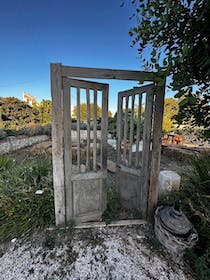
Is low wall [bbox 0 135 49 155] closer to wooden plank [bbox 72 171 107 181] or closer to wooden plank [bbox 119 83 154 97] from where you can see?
wooden plank [bbox 72 171 107 181]

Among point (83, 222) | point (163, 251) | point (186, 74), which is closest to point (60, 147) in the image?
point (83, 222)

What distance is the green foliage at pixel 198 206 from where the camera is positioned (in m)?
1.24

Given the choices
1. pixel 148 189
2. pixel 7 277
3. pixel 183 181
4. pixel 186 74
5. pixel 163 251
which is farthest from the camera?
pixel 183 181

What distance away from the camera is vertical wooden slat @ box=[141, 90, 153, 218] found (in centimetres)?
159

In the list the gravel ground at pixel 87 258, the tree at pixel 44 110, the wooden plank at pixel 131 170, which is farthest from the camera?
the tree at pixel 44 110

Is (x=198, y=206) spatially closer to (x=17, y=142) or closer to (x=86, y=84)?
(x=86, y=84)

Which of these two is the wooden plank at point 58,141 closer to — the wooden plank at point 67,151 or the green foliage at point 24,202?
the wooden plank at point 67,151

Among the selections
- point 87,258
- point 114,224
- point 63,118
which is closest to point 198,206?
point 114,224

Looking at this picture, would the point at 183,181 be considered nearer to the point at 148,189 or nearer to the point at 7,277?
the point at 148,189

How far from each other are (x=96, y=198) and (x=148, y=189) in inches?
29.6

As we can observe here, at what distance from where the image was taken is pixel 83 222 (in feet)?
5.85

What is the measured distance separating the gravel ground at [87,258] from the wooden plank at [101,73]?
1940 millimetres

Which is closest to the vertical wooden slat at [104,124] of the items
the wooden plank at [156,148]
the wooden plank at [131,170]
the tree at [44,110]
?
the wooden plank at [131,170]

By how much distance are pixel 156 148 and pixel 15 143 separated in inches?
225
